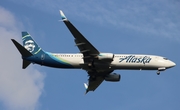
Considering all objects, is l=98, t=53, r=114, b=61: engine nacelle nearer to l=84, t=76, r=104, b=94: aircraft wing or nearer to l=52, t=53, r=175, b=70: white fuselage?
l=52, t=53, r=175, b=70: white fuselage

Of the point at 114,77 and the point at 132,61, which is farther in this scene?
the point at 114,77

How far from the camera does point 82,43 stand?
265 ft

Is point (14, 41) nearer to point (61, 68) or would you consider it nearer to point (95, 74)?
point (61, 68)

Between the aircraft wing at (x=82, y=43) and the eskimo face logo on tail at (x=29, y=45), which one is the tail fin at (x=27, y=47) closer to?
the eskimo face logo on tail at (x=29, y=45)

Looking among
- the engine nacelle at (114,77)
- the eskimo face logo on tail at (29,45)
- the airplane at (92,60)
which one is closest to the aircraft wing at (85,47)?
the airplane at (92,60)

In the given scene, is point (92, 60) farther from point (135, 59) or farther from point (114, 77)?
point (114, 77)

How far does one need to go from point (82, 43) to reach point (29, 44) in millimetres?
15384

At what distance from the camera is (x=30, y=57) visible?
3396 inches

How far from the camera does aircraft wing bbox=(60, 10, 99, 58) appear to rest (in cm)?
7544

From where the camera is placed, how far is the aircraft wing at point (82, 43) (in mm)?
75438

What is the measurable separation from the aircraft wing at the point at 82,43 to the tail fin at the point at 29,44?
36.9ft

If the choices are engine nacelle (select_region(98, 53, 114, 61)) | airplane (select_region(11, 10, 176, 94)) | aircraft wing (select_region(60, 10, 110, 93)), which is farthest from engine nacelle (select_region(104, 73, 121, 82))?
engine nacelle (select_region(98, 53, 114, 61))

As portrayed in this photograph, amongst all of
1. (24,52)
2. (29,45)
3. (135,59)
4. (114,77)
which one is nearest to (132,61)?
(135,59)

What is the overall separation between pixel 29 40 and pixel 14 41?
10.7 meters
